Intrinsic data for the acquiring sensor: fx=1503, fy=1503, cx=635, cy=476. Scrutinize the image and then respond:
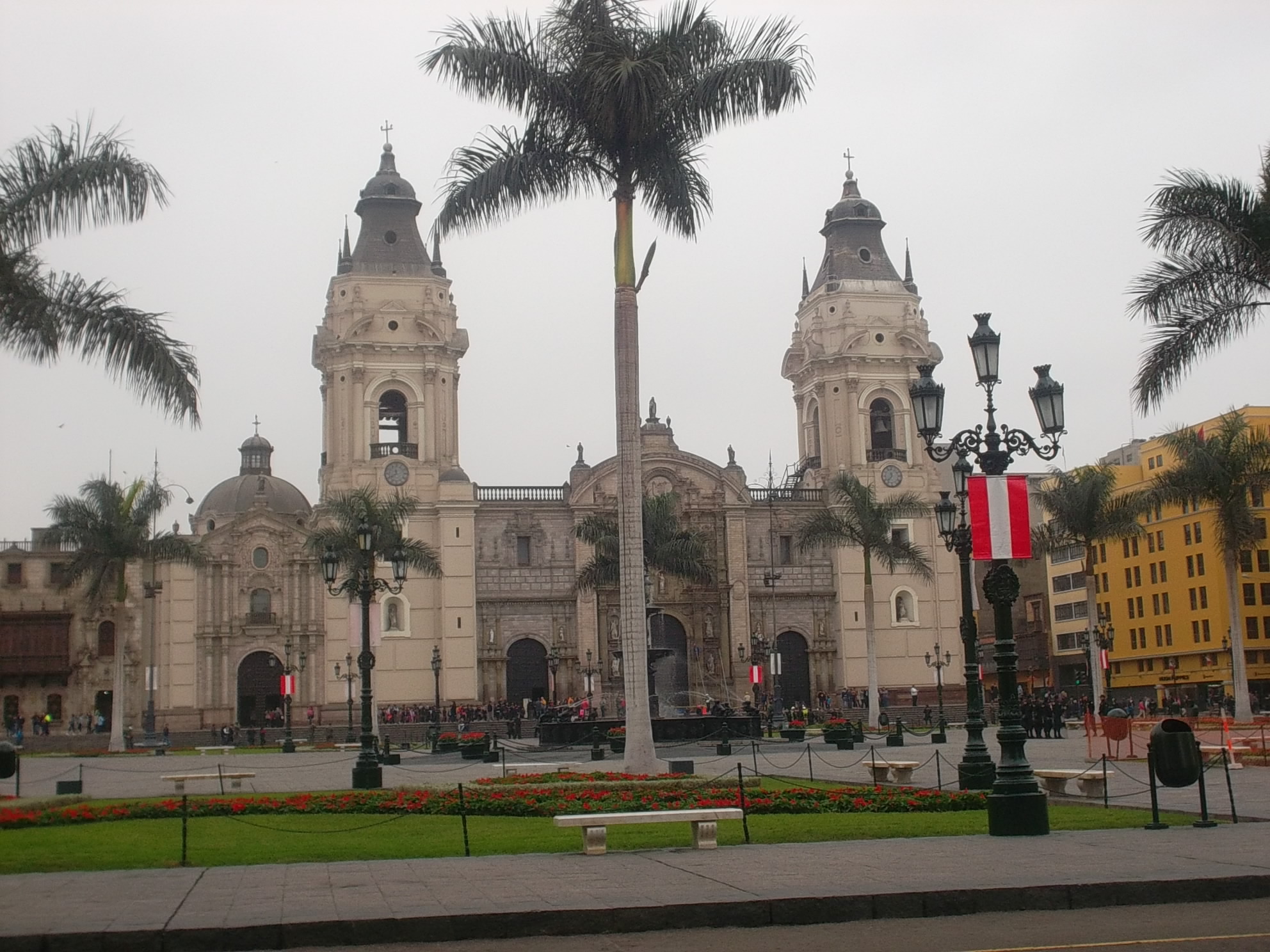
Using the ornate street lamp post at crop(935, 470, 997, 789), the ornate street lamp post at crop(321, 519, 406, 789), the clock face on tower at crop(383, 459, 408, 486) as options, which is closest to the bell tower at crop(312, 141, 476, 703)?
the clock face on tower at crop(383, 459, 408, 486)

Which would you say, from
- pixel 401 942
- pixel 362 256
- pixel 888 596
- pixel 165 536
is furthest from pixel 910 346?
pixel 401 942

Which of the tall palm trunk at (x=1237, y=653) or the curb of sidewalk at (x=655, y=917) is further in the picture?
the tall palm trunk at (x=1237, y=653)

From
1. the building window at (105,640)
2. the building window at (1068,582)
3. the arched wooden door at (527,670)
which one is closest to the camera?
the arched wooden door at (527,670)

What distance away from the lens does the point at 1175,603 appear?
6525 centimetres

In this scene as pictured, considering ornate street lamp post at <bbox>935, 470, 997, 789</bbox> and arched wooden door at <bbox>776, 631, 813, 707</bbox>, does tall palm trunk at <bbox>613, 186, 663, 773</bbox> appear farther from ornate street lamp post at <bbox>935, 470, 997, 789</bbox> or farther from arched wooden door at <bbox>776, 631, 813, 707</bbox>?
arched wooden door at <bbox>776, 631, 813, 707</bbox>

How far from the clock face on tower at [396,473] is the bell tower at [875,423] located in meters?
18.0

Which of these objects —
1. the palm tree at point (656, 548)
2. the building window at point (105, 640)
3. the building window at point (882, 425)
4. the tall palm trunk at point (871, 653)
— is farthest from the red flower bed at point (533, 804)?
the building window at point (105, 640)

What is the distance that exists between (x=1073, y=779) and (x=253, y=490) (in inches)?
2317

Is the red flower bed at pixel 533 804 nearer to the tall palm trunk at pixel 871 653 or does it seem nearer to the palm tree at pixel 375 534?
the palm tree at pixel 375 534

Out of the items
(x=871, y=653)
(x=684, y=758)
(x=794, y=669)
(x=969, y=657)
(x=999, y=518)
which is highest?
(x=999, y=518)

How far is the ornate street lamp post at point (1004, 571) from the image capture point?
13938 mm

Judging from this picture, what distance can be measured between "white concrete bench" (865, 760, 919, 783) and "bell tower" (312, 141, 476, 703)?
3842 cm

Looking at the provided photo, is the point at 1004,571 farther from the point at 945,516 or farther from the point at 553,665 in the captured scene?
the point at 553,665

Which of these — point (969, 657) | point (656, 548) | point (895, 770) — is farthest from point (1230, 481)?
point (656, 548)
